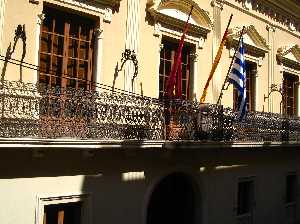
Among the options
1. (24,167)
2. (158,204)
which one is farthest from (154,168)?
(24,167)

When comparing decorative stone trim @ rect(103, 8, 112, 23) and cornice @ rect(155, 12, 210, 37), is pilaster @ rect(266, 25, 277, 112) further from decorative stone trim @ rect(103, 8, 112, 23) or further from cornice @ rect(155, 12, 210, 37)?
decorative stone trim @ rect(103, 8, 112, 23)

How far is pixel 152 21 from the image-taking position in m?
13.1

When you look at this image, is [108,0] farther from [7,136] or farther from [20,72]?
[7,136]

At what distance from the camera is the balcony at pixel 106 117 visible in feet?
30.0

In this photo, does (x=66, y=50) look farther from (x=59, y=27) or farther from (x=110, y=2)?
(x=110, y=2)

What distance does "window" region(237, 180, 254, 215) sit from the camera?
15.4 m

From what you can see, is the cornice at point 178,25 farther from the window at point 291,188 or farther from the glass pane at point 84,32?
the window at point 291,188

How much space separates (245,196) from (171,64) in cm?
512

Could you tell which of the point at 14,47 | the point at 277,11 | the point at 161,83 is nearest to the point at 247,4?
the point at 277,11

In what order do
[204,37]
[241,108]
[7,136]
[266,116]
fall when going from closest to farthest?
[7,136] → [241,108] → [204,37] → [266,116]

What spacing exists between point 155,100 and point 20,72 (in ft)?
10.7

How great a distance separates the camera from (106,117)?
1059 centimetres

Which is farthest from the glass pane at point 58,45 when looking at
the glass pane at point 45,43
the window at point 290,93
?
the window at point 290,93

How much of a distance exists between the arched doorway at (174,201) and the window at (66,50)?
12.8 ft
